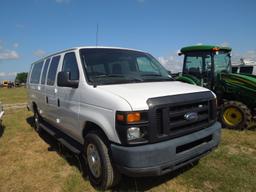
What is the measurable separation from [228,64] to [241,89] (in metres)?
1.70

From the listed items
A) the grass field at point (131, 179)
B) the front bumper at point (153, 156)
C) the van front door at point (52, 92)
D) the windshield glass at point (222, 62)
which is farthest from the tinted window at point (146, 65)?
the windshield glass at point (222, 62)

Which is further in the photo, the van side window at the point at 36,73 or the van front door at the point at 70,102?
the van side window at the point at 36,73

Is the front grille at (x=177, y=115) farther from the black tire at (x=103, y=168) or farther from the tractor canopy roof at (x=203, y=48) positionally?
the tractor canopy roof at (x=203, y=48)

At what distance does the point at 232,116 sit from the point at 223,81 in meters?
1.14

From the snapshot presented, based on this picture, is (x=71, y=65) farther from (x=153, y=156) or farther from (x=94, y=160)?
(x=153, y=156)

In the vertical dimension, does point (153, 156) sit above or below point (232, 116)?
above

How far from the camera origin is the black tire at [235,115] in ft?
22.9

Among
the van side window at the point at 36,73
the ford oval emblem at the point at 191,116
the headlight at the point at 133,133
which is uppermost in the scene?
the van side window at the point at 36,73

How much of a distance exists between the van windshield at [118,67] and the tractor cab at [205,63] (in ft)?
11.2

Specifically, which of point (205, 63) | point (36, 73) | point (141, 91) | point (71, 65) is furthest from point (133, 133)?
point (205, 63)

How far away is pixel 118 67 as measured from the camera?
441 centimetres

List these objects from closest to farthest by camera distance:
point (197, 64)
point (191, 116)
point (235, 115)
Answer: point (191, 116) < point (235, 115) < point (197, 64)

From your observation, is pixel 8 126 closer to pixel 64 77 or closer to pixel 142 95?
pixel 64 77

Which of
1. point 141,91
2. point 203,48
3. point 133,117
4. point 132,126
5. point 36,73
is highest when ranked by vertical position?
point 203,48
